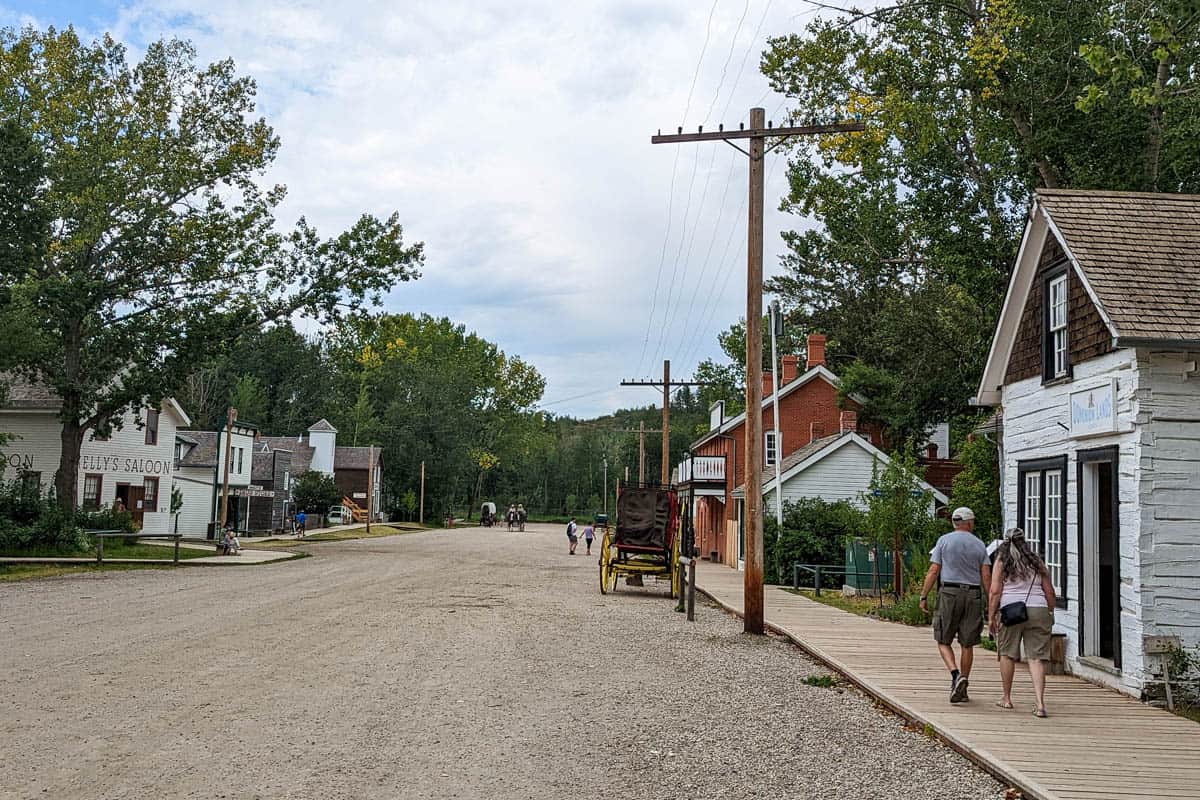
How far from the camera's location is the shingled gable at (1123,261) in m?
10.8

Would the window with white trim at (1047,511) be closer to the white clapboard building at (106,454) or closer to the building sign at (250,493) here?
the white clapboard building at (106,454)

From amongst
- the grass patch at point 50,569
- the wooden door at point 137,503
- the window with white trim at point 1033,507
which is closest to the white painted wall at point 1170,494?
the window with white trim at point 1033,507

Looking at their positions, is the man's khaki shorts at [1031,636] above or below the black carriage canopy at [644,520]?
below

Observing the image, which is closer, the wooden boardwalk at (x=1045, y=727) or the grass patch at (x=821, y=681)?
the wooden boardwalk at (x=1045, y=727)

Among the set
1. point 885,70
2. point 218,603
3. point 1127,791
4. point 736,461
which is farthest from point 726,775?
point 736,461

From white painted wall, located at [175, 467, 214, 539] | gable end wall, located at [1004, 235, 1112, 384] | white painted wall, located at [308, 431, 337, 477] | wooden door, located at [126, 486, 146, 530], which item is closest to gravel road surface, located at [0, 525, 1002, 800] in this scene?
gable end wall, located at [1004, 235, 1112, 384]

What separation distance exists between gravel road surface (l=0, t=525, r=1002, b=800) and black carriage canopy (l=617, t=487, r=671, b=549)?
19.2ft

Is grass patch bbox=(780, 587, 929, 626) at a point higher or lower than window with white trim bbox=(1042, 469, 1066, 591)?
lower

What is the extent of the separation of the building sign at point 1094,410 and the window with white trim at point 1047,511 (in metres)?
0.58

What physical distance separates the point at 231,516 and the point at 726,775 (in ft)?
178

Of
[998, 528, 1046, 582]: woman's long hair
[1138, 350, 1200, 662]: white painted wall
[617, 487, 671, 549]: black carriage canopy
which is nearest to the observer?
[998, 528, 1046, 582]: woman's long hair

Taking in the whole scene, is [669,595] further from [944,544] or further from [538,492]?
[538,492]

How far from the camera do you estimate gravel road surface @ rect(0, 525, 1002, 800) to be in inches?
277

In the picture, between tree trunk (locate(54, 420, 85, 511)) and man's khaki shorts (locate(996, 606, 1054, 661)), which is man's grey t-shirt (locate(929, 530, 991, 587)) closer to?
man's khaki shorts (locate(996, 606, 1054, 661))
